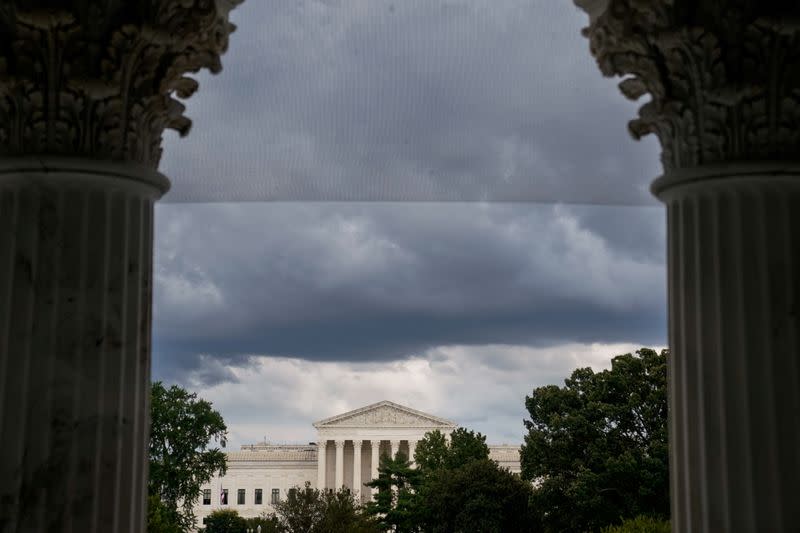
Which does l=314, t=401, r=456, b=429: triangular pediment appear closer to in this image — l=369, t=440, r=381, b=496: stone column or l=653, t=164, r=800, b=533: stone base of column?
l=369, t=440, r=381, b=496: stone column

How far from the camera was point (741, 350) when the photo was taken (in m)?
3.19

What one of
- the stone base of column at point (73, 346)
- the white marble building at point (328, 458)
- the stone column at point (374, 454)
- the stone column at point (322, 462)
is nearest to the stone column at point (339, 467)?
the white marble building at point (328, 458)

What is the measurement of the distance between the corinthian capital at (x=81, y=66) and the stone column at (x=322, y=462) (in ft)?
243

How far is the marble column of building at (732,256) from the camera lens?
313cm

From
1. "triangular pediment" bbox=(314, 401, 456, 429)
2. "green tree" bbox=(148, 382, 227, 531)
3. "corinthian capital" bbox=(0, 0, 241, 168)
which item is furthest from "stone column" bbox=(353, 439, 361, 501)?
"corinthian capital" bbox=(0, 0, 241, 168)

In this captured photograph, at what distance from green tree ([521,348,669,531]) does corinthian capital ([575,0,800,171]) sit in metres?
29.0

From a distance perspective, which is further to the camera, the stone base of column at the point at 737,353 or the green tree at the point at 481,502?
the green tree at the point at 481,502

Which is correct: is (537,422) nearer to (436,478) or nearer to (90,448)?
(436,478)

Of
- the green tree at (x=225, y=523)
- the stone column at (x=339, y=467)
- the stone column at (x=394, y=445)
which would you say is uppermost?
the stone column at (x=394, y=445)

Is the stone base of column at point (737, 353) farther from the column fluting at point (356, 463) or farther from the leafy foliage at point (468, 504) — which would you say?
the column fluting at point (356, 463)

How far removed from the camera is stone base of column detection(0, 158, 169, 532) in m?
3.14

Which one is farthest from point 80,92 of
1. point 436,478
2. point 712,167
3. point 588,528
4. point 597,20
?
point 436,478

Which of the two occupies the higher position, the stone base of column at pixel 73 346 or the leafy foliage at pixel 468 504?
the stone base of column at pixel 73 346

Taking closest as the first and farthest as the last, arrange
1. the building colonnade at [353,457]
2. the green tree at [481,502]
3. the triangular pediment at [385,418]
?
the green tree at [481,502] < the triangular pediment at [385,418] < the building colonnade at [353,457]
